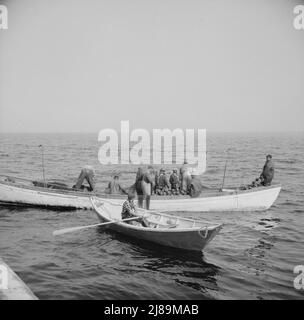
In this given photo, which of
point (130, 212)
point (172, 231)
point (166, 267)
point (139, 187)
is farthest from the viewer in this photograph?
point (139, 187)

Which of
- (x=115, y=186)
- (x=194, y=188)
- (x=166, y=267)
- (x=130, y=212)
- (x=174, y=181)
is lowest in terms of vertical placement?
(x=166, y=267)

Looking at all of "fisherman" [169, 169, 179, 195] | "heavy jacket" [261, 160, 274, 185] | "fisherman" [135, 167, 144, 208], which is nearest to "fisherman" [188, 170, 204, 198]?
"fisherman" [169, 169, 179, 195]

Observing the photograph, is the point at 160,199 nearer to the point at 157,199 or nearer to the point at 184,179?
the point at 157,199

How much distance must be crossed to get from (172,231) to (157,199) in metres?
5.63

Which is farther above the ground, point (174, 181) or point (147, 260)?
point (174, 181)

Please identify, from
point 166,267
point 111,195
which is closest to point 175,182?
point 111,195

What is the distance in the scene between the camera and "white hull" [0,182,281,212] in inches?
682

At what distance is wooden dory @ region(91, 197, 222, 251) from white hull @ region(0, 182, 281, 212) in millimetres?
2991

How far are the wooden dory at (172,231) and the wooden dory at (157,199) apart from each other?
2997 millimetres

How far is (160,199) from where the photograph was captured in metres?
17.2

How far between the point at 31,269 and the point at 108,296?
108 inches

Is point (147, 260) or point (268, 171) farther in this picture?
Answer: point (268, 171)

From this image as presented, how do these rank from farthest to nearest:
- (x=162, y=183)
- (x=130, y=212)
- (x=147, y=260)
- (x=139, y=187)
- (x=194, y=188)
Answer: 1. (x=162, y=183)
2. (x=194, y=188)
3. (x=139, y=187)
4. (x=130, y=212)
5. (x=147, y=260)
